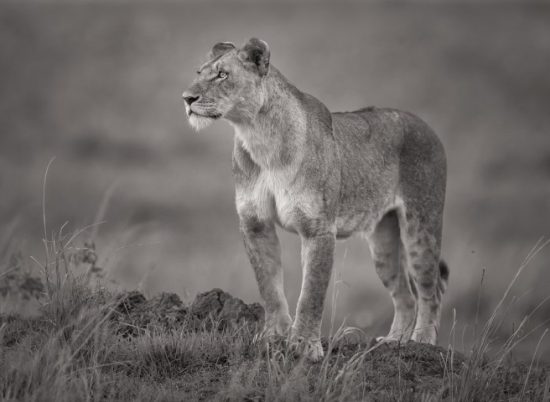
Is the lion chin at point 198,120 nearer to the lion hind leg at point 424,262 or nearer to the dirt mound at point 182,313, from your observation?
the dirt mound at point 182,313

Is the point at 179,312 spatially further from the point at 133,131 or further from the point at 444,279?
the point at 133,131

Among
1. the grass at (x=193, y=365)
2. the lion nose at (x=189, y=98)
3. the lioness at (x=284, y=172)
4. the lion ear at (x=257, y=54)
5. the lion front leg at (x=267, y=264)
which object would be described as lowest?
the grass at (x=193, y=365)

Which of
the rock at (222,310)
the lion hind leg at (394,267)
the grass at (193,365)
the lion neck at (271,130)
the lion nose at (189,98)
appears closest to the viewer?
the grass at (193,365)

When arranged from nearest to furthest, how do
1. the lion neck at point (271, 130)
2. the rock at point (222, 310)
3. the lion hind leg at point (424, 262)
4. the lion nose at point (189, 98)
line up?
the lion nose at point (189, 98) < the lion neck at point (271, 130) < the rock at point (222, 310) < the lion hind leg at point (424, 262)

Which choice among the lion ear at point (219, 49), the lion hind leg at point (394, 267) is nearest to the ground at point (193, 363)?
the lion hind leg at point (394, 267)

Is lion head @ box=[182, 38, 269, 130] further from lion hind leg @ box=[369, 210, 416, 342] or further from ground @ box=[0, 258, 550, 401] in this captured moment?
lion hind leg @ box=[369, 210, 416, 342]

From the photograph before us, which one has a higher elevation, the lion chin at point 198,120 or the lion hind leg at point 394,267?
the lion chin at point 198,120

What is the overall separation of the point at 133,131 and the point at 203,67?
22.4 meters

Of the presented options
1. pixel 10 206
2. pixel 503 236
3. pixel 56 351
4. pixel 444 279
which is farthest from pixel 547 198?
pixel 56 351

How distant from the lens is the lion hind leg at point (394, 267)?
8969 millimetres

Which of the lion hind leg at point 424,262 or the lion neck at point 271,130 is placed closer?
the lion neck at point 271,130

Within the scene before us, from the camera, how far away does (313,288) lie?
7.03 metres

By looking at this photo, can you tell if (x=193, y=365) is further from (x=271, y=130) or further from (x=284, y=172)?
(x=271, y=130)

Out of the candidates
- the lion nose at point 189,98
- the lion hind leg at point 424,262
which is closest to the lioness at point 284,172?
the lion nose at point 189,98
